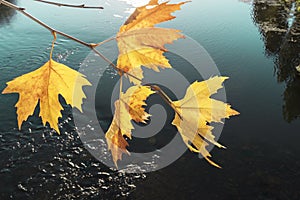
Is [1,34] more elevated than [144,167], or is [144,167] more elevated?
[1,34]

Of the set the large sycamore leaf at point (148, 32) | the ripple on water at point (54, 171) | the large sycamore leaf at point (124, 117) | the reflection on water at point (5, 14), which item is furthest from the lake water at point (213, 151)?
the large sycamore leaf at point (148, 32)

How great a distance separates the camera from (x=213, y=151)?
180 inches

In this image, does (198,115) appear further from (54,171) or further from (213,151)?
(213,151)

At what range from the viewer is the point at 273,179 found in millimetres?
4062

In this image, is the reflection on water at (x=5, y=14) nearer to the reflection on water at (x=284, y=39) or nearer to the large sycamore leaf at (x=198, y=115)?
the reflection on water at (x=284, y=39)

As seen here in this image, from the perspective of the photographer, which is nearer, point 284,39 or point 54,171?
point 54,171

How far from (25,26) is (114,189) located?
5.94 m

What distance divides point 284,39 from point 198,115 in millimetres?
8017

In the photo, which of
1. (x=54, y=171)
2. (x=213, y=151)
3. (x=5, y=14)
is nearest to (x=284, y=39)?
(x=213, y=151)

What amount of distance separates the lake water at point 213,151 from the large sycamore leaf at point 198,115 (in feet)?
12.5

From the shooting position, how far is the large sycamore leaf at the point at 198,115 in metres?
0.37

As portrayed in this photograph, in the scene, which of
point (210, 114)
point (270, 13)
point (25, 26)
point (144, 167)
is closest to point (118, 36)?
point (210, 114)

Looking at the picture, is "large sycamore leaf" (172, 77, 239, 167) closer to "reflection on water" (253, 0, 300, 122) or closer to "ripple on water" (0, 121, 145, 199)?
"ripple on water" (0, 121, 145, 199)

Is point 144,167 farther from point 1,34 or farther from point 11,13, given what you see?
point 11,13
